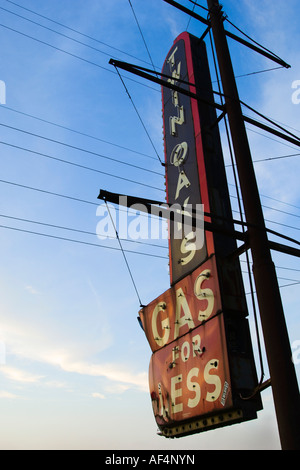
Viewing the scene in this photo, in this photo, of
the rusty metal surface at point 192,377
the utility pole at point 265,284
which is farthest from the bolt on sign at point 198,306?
the utility pole at point 265,284

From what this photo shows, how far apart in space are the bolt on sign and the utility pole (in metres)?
0.55

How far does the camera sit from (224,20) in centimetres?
857

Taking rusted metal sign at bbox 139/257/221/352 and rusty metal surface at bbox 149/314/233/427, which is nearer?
rusty metal surface at bbox 149/314/233/427

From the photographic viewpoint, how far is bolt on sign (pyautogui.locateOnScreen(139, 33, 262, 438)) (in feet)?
22.5

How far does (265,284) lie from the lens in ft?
19.3

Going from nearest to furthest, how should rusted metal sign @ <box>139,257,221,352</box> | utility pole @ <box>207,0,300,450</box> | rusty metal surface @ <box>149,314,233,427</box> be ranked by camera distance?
1. utility pole @ <box>207,0,300,450</box>
2. rusty metal surface @ <box>149,314,233,427</box>
3. rusted metal sign @ <box>139,257,221,352</box>

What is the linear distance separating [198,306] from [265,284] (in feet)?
7.39

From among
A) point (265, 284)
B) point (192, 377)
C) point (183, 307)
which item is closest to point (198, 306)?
point (183, 307)

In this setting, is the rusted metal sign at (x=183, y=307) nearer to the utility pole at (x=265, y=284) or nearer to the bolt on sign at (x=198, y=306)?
the bolt on sign at (x=198, y=306)

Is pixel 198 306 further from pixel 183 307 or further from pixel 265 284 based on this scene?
pixel 265 284

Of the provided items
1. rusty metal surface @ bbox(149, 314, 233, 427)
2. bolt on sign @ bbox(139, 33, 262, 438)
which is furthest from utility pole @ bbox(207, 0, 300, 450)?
rusty metal surface @ bbox(149, 314, 233, 427)

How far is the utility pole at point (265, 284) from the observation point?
5.05 m

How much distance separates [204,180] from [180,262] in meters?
1.95

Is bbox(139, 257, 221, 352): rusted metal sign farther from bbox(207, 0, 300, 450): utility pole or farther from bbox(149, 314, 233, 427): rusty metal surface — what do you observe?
bbox(207, 0, 300, 450): utility pole
